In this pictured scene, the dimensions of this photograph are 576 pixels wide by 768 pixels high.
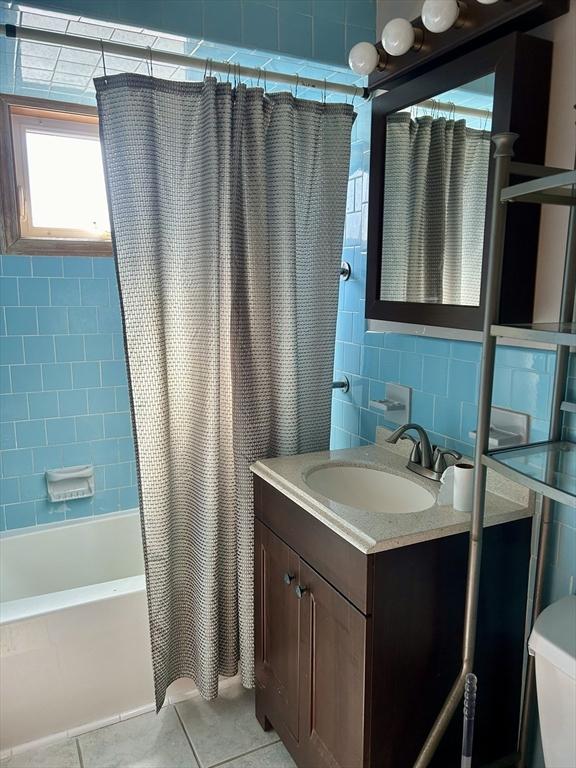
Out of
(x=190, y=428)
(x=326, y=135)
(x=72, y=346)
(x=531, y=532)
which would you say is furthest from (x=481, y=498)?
(x=72, y=346)

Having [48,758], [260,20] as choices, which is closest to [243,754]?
[48,758]

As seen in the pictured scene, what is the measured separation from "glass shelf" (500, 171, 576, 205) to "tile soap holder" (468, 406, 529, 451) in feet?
1.72

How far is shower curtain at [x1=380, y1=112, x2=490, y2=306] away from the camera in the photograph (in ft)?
4.92

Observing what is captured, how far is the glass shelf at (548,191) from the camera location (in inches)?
39.9

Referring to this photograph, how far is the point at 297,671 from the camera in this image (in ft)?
5.37

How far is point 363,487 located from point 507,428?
19.6 inches

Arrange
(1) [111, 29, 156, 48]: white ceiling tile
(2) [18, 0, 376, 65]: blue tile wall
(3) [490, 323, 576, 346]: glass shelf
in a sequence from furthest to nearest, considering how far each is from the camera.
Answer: (1) [111, 29, 156, 48]: white ceiling tile, (2) [18, 0, 376, 65]: blue tile wall, (3) [490, 323, 576, 346]: glass shelf

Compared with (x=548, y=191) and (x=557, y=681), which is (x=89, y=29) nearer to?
(x=548, y=191)

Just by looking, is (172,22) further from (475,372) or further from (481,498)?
(481,498)

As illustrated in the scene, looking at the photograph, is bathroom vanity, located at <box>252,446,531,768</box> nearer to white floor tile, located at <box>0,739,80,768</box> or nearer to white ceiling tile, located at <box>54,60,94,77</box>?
white floor tile, located at <box>0,739,80,768</box>

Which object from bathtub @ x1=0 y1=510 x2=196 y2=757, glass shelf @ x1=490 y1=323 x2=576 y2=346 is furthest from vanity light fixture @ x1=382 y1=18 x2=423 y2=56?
bathtub @ x1=0 y1=510 x2=196 y2=757

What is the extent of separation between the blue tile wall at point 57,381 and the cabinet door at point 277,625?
112cm

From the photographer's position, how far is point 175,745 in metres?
1.89

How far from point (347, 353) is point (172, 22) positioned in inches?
49.1
